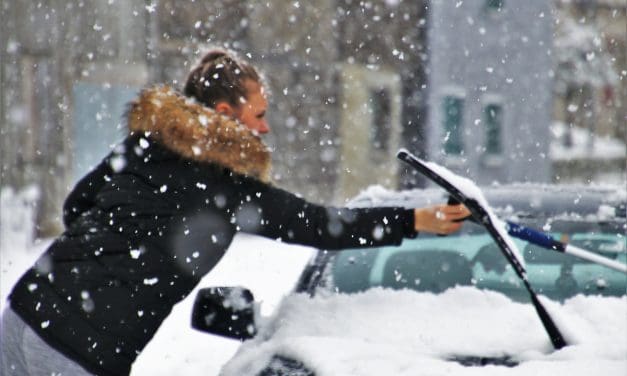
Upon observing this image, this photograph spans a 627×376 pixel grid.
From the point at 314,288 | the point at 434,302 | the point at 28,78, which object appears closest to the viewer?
the point at 434,302

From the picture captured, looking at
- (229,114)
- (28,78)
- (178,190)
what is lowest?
(178,190)

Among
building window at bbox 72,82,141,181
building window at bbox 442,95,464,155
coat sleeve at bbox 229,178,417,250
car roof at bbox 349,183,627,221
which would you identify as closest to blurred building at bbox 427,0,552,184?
building window at bbox 442,95,464,155

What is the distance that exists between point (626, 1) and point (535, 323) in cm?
2593

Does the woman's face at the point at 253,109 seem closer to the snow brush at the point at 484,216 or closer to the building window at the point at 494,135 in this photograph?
the snow brush at the point at 484,216

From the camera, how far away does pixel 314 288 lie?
3.30 meters

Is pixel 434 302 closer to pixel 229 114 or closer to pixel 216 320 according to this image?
pixel 216 320

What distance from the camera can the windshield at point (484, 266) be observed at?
3342mm

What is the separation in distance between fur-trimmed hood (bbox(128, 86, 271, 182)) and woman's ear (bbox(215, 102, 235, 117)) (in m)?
0.03

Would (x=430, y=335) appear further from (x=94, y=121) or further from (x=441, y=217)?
(x=94, y=121)

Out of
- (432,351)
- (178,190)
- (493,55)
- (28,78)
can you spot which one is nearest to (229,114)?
(178,190)

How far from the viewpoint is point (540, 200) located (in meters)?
3.71

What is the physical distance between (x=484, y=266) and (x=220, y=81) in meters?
1.56

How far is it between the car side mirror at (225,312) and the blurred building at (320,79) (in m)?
10.5

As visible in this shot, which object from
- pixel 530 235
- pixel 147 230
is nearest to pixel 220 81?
pixel 147 230
